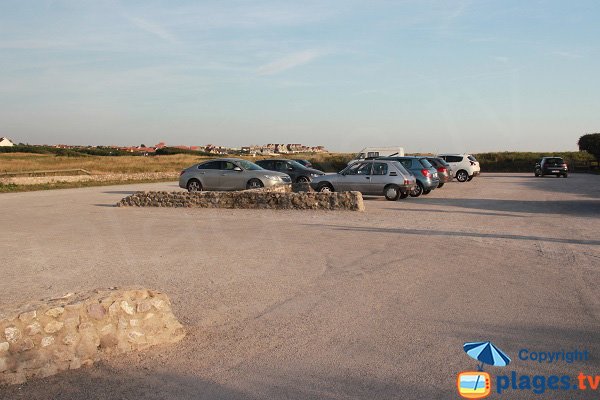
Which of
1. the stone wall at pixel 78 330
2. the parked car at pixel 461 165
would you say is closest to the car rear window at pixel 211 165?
the parked car at pixel 461 165

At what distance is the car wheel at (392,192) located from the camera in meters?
22.2

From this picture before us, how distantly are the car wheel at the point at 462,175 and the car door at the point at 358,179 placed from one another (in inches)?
691

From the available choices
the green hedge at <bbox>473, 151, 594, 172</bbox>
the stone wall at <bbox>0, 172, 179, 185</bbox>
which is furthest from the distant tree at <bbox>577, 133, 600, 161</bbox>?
the stone wall at <bbox>0, 172, 179, 185</bbox>

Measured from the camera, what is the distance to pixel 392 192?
72.8 ft

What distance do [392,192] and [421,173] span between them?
324 centimetres

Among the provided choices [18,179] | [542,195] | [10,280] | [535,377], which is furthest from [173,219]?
[18,179]

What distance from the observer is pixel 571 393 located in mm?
4441

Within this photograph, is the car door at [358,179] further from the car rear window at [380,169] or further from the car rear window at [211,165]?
the car rear window at [211,165]

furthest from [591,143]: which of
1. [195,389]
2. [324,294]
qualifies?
[195,389]

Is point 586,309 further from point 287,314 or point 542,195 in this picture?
point 542,195

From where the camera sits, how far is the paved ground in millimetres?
4727

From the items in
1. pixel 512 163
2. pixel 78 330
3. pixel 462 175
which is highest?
pixel 78 330

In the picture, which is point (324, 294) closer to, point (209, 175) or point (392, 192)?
point (392, 192)

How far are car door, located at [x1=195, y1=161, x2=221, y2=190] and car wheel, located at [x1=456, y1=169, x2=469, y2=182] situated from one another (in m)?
19.4
